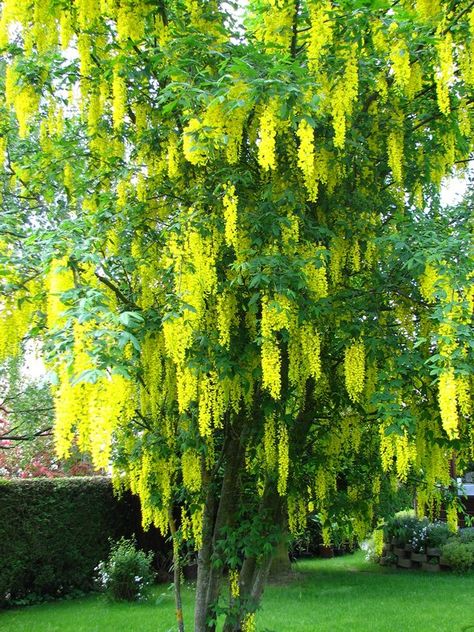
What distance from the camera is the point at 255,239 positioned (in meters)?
3.62

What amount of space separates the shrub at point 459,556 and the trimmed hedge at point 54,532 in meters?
5.49

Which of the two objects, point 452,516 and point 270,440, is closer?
point 270,440

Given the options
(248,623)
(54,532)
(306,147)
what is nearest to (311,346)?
(306,147)

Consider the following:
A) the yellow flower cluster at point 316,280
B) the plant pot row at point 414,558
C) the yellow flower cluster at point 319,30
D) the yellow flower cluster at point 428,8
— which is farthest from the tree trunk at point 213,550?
the plant pot row at point 414,558

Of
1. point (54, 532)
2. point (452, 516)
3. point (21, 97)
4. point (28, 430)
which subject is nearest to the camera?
point (21, 97)

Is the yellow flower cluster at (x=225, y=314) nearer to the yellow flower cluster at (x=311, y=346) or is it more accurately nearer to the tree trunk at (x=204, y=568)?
the yellow flower cluster at (x=311, y=346)

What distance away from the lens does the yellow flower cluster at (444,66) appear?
3650 millimetres

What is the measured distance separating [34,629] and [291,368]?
5.54 m

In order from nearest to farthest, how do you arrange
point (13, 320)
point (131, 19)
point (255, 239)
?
point (13, 320) < point (255, 239) < point (131, 19)

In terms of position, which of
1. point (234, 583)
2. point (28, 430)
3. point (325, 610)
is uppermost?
point (28, 430)

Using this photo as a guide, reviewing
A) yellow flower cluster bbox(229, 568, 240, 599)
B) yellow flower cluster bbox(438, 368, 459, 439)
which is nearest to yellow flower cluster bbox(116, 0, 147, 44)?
yellow flower cluster bbox(438, 368, 459, 439)

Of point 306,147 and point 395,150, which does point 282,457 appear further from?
point 395,150

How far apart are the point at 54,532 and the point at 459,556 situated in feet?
21.8

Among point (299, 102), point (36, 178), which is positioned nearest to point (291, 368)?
point (299, 102)
